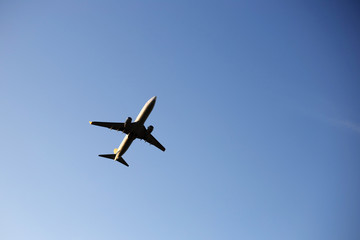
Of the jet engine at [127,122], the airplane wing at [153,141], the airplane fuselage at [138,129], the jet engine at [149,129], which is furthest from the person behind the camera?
the airplane wing at [153,141]

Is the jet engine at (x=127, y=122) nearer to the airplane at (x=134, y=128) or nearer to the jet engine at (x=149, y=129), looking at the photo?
the airplane at (x=134, y=128)

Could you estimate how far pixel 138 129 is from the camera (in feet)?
210

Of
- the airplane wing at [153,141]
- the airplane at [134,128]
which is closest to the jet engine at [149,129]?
the airplane at [134,128]

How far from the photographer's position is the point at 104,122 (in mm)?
64250

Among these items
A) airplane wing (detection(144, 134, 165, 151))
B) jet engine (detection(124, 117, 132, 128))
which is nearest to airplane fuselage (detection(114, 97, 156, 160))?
jet engine (detection(124, 117, 132, 128))

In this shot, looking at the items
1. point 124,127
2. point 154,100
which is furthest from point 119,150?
point 154,100

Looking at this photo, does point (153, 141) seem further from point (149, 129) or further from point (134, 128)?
point (134, 128)

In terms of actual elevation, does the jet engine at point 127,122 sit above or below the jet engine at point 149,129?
below

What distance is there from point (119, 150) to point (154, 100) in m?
14.5

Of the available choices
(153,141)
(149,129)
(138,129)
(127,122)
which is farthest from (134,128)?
(153,141)

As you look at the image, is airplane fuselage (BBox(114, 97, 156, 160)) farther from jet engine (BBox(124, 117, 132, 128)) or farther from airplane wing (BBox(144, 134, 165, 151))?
airplane wing (BBox(144, 134, 165, 151))

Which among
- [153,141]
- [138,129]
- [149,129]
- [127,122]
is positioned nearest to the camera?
[127,122]

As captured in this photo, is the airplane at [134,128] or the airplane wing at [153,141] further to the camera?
the airplane wing at [153,141]

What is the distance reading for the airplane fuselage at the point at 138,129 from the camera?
61312mm
